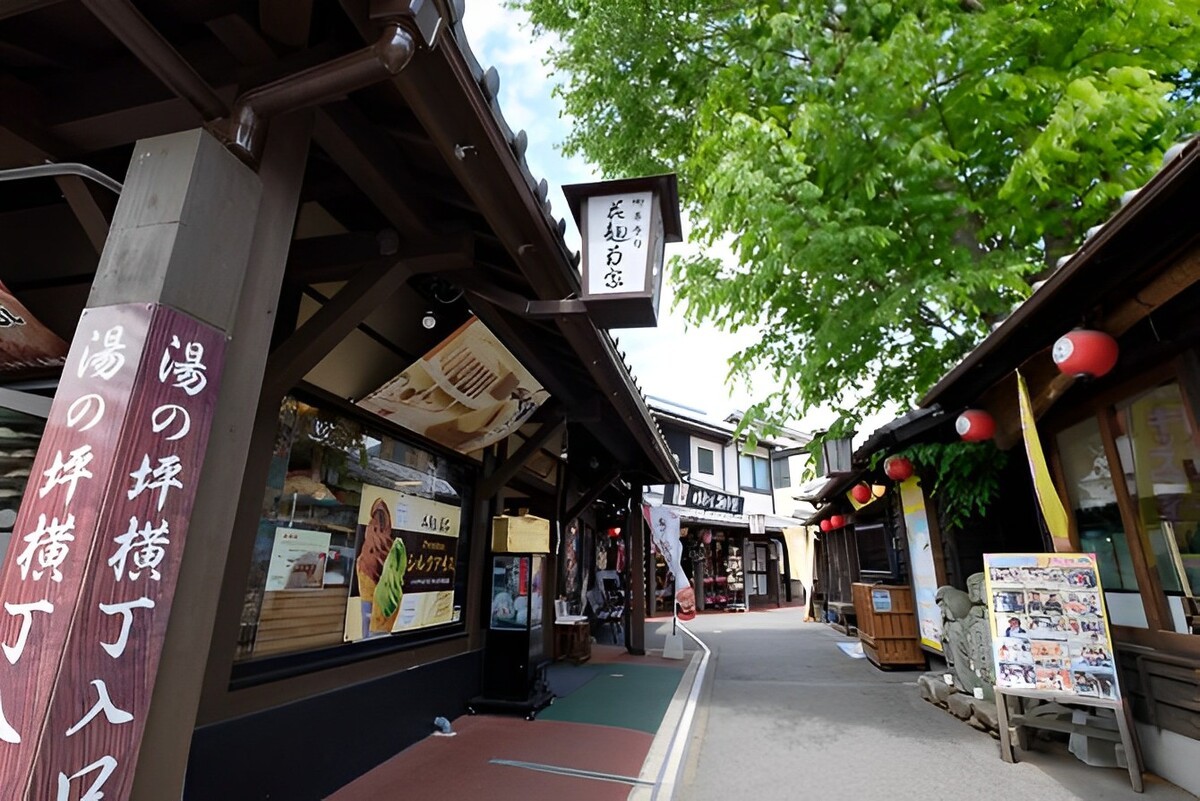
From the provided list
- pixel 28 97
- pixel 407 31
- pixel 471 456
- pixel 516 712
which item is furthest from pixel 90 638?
pixel 516 712

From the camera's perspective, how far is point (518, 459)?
21.4ft

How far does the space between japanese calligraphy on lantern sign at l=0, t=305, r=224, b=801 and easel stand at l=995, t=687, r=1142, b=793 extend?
5.90 metres

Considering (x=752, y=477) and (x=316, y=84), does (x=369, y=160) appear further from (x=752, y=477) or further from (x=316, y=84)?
(x=752, y=477)

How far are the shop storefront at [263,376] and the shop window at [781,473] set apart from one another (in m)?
20.9

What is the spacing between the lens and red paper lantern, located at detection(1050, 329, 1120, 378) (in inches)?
163

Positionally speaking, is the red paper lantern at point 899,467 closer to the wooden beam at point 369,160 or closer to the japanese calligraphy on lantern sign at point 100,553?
the wooden beam at point 369,160

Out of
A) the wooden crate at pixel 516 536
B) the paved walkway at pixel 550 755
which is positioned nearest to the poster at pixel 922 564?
the paved walkway at pixel 550 755

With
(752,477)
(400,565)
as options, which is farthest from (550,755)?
(752,477)

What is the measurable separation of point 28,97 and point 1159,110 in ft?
25.6

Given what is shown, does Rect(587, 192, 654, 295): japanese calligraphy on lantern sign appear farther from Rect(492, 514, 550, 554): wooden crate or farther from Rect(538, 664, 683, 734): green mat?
Rect(538, 664, 683, 734): green mat

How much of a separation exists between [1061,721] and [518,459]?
219 inches

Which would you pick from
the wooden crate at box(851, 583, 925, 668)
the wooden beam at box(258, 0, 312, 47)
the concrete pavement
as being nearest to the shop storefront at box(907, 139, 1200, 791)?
the concrete pavement

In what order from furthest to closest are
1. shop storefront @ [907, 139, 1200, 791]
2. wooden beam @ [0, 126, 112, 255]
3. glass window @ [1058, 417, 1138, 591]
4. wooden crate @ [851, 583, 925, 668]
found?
wooden crate @ [851, 583, 925, 668]
glass window @ [1058, 417, 1138, 591]
shop storefront @ [907, 139, 1200, 791]
wooden beam @ [0, 126, 112, 255]

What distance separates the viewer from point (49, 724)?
128cm
